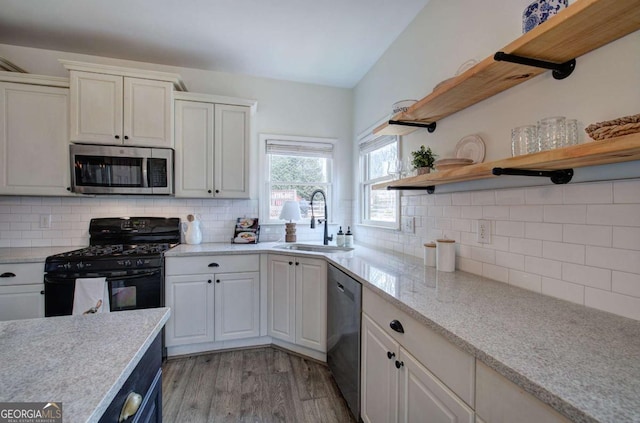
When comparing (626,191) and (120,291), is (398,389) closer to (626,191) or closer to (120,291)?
(626,191)

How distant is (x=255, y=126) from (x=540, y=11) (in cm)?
258

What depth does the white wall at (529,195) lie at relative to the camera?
0.97 metres

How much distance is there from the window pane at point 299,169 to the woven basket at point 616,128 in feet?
8.63

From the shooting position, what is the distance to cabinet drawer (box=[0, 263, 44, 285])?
6.72 ft

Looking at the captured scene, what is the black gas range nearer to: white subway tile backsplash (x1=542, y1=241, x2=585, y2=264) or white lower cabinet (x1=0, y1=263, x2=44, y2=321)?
white lower cabinet (x1=0, y1=263, x2=44, y2=321)

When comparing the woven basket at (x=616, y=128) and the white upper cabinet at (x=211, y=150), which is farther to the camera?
the white upper cabinet at (x=211, y=150)

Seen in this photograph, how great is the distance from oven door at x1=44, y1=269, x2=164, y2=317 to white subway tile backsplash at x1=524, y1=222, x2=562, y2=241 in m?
2.53

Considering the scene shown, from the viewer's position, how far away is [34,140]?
7.77 ft

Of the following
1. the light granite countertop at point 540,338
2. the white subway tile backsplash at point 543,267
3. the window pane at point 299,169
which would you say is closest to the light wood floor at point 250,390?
the light granite countertop at point 540,338

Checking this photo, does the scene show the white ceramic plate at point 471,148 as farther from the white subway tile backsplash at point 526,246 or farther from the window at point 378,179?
the window at point 378,179

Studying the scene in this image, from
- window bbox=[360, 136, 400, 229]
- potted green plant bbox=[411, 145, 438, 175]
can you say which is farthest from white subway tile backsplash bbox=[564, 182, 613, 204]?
window bbox=[360, 136, 400, 229]

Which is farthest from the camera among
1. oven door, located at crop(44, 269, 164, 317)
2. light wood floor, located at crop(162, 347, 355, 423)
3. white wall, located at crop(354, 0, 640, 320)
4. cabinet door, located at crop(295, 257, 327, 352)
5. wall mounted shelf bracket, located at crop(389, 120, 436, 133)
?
cabinet door, located at crop(295, 257, 327, 352)

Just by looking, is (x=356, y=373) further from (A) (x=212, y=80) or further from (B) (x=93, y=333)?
(A) (x=212, y=80)

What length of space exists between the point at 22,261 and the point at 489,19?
347 cm
